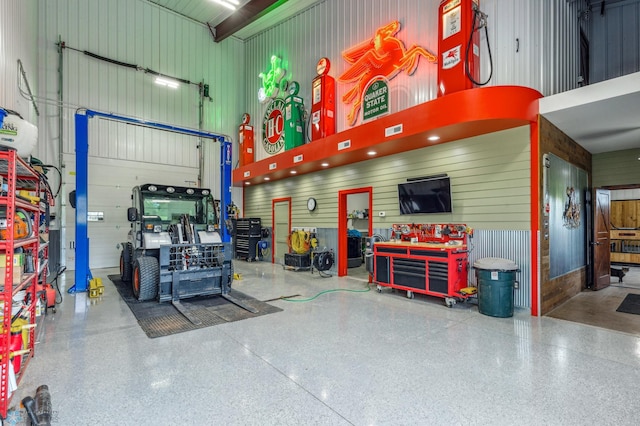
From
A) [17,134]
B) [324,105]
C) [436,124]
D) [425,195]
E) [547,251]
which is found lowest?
[547,251]

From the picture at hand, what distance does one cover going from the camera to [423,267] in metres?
5.42

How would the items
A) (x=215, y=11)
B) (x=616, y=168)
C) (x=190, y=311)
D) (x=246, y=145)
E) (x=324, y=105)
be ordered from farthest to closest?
(x=246, y=145)
(x=215, y=11)
(x=324, y=105)
(x=616, y=168)
(x=190, y=311)

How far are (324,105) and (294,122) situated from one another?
4.06 ft

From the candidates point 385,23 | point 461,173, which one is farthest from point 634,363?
point 385,23

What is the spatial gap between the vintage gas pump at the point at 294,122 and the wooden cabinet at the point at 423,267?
4090 millimetres

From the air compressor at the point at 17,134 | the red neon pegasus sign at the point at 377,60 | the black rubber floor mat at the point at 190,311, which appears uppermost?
the red neon pegasus sign at the point at 377,60

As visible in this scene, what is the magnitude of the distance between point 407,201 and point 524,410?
4.45 meters

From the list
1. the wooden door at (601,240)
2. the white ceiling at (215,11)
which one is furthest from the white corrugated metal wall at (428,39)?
the wooden door at (601,240)

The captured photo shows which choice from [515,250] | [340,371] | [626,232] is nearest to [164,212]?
A: [340,371]

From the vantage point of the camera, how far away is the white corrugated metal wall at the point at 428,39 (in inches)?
192

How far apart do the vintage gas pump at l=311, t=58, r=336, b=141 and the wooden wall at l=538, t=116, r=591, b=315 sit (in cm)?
458

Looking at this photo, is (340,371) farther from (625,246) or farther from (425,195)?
(625,246)

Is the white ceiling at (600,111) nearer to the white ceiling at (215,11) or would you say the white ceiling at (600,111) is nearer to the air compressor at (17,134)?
the air compressor at (17,134)

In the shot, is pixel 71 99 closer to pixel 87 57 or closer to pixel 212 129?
pixel 87 57
